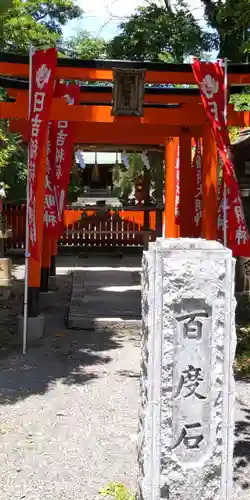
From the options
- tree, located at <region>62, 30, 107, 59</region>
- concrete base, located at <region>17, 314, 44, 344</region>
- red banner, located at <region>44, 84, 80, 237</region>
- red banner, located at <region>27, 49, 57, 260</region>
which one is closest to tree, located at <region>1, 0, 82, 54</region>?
tree, located at <region>62, 30, 107, 59</region>

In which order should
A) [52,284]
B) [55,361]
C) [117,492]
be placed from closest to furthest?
[117,492] → [55,361] → [52,284]

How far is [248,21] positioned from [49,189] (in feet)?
14.0

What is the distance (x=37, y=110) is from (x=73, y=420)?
436cm

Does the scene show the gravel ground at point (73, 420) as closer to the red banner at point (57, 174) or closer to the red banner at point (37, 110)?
the red banner at point (37, 110)

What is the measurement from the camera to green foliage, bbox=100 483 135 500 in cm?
427

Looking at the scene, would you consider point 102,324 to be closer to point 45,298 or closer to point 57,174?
point 45,298

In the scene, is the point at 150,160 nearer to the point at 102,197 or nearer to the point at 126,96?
the point at 102,197

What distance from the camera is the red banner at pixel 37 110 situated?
795 centimetres

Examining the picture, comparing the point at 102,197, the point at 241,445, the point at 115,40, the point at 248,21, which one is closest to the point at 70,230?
the point at 102,197

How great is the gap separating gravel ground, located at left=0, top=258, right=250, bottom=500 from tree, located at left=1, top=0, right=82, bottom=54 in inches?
316

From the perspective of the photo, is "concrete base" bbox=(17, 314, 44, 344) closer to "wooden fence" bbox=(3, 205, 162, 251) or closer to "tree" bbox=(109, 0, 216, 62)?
"wooden fence" bbox=(3, 205, 162, 251)

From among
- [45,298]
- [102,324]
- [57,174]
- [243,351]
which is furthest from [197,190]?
[243,351]

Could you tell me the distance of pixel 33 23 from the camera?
18281 mm

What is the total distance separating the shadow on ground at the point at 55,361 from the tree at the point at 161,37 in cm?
1160
